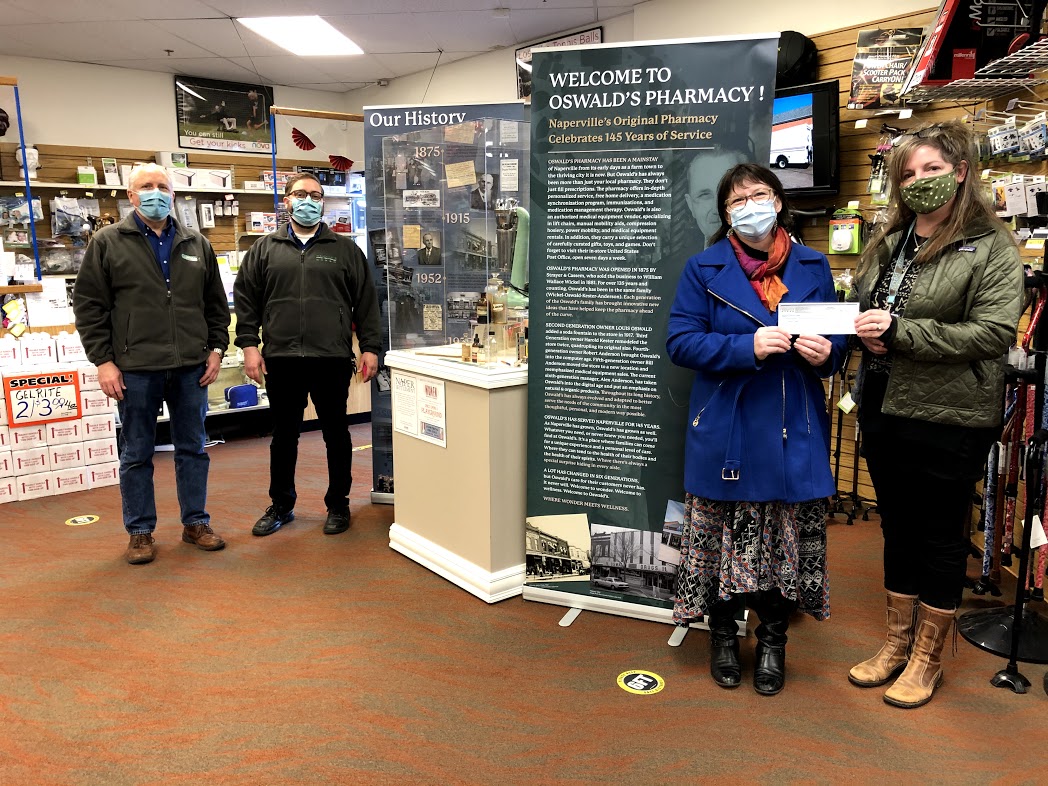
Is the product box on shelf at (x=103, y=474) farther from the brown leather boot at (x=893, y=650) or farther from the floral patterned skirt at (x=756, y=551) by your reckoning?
the brown leather boot at (x=893, y=650)

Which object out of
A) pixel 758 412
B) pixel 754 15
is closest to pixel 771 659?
pixel 758 412

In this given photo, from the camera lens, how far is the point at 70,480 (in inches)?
176

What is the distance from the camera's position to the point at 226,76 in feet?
25.3

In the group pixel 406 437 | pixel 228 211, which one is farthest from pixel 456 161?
pixel 228 211

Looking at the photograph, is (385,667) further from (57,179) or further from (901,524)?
(57,179)

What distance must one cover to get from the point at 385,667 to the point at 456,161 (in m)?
2.17

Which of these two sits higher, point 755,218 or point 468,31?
point 468,31

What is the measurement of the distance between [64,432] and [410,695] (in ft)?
10.8

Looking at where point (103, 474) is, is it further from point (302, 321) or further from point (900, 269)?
point (900, 269)

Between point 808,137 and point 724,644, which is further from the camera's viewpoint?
point 808,137

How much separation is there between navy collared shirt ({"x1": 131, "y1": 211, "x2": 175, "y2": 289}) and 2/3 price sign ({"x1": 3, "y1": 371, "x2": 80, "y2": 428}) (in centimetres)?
164

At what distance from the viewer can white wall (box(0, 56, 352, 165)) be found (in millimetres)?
6582

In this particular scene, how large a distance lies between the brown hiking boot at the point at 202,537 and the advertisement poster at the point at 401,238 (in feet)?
3.38

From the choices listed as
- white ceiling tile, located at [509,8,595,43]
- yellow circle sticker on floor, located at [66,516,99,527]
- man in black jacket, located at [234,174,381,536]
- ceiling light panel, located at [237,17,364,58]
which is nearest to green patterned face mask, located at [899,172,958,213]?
man in black jacket, located at [234,174,381,536]
